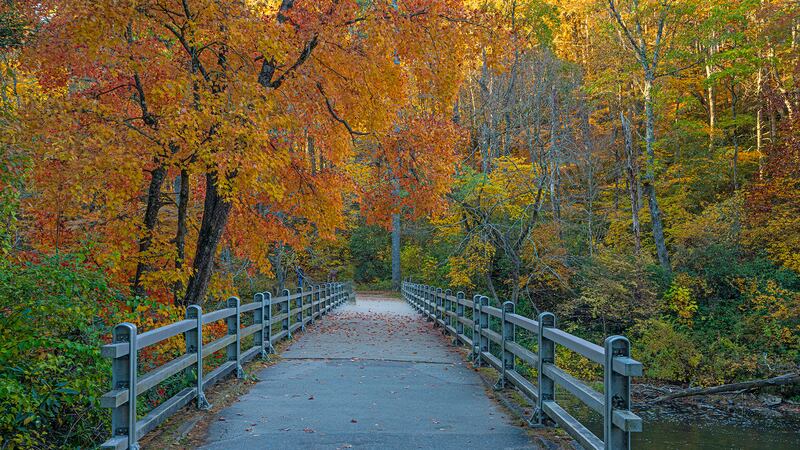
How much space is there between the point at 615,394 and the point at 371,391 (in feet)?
16.1

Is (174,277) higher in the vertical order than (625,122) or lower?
lower

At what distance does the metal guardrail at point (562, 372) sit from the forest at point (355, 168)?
4392 millimetres

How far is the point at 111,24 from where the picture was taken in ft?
35.3

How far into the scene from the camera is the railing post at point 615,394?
4809mm

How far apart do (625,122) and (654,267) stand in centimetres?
674

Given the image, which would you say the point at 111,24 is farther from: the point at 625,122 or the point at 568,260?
the point at 625,122

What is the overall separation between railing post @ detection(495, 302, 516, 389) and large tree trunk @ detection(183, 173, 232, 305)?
6.64 metres

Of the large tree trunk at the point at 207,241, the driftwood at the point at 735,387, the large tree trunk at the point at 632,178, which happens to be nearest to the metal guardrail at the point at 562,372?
the large tree trunk at the point at 207,241

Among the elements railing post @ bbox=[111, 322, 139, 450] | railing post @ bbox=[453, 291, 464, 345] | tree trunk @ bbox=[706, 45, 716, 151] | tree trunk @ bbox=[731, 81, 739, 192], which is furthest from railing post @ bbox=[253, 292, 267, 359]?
tree trunk @ bbox=[706, 45, 716, 151]

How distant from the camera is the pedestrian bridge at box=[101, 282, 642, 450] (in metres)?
5.36

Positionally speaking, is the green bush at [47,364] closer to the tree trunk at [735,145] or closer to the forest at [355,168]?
the forest at [355,168]

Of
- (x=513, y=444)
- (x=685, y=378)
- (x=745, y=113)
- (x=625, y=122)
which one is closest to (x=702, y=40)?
(x=625, y=122)

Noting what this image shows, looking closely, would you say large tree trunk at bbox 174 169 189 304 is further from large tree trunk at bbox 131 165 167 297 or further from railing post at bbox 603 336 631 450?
railing post at bbox 603 336 631 450

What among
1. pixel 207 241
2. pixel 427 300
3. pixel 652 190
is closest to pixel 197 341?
pixel 207 241
